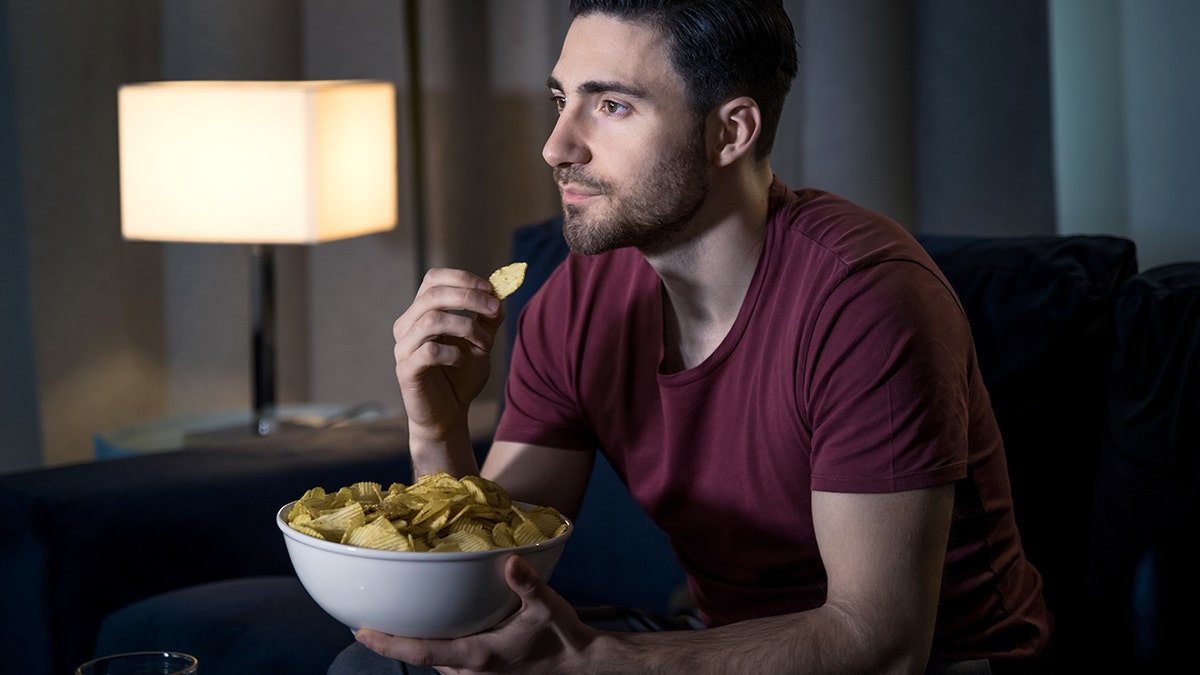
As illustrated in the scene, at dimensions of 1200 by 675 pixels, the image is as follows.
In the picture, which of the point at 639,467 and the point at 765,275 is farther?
the point at 639,467

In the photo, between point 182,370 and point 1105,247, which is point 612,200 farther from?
point 182,370

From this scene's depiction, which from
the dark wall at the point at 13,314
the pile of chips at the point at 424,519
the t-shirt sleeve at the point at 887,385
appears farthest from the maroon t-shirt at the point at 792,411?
the dark wall at the point at 13,314

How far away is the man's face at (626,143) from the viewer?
4.29 ft

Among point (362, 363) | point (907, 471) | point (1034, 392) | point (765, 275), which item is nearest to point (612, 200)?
point (765, 275)

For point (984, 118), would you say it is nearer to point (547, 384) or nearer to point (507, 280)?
point (547, 384)

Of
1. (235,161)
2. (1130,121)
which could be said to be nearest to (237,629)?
(235,161)

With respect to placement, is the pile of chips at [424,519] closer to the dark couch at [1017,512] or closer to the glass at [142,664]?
the glass at [142,664]

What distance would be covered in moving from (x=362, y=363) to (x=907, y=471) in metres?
2.07

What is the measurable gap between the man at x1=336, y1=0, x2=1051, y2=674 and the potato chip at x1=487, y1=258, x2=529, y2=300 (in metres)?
0.03

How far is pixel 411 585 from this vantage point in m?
0.99

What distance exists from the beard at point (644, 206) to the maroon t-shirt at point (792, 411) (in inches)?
3.7

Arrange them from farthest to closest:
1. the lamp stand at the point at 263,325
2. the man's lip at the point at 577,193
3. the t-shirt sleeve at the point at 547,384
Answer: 1. the lamp stand at the point at 263,325
2. the t-shirt sleeve at the point at 547,384
3. the man's lip at the point at 577,193

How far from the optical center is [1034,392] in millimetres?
1488

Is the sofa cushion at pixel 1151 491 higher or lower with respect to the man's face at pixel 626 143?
lower
